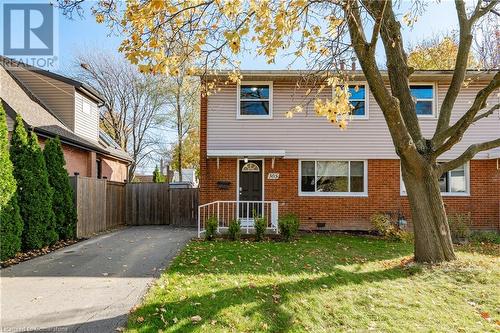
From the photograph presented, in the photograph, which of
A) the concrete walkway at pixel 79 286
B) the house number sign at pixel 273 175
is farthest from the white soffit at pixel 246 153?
the concrete walkway at pixel 79 286

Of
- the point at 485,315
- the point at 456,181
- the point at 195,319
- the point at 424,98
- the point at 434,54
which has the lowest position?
the point at 485,315

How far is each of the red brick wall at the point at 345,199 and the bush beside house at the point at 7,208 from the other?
19.1ft

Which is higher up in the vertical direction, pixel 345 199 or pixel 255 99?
pixel 255 99

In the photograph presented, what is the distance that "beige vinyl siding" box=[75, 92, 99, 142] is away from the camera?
50.1 feet

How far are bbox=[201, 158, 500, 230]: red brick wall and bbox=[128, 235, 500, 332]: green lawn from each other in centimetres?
418

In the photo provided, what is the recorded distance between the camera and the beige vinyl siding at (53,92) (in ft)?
48.7

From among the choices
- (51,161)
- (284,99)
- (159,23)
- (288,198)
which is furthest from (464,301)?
(51,161)

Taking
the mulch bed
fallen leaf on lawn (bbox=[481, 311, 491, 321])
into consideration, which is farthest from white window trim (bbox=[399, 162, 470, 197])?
the mulch bed

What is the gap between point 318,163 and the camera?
1278 cm

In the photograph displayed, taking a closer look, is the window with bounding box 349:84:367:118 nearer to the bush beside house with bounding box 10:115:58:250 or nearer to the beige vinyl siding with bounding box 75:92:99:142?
the bush beside house with bounding box 10:115:58:250

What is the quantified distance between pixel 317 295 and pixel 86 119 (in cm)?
1432

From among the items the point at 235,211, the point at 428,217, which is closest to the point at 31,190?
the point at 235,211

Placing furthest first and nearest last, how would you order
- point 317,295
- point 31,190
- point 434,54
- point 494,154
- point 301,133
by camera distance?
1. point 434,54
2. point 301,133
3. point 494,154
4. point 31,190
5. point 317,295

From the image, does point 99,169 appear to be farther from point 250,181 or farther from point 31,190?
point 31,190
